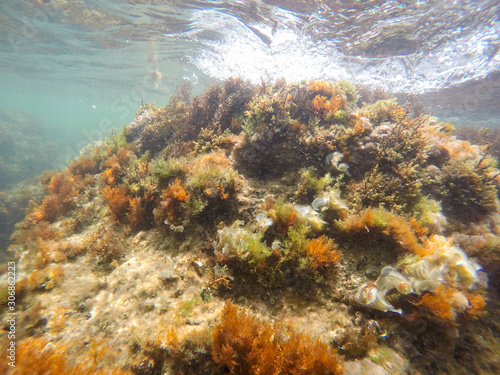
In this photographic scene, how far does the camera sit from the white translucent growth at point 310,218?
4.21 meters

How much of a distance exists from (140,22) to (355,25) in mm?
15955

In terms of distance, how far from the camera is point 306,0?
10.9 m

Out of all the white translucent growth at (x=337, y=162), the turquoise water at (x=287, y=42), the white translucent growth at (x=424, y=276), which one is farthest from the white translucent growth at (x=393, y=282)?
the turquoise water at (x=287, y=42)

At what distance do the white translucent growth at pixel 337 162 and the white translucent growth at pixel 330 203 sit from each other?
1.13m

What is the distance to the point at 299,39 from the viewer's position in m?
14.6

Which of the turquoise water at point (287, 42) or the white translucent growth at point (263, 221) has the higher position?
the turquoise water at point (287, 42)

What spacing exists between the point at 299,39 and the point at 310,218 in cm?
1517

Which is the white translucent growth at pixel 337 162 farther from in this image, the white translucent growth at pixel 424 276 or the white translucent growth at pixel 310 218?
the white translucent growth at pixel 424 276

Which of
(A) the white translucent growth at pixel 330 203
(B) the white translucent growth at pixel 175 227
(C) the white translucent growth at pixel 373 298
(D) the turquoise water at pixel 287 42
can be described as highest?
(D) the turquoise water at pixel 287 42

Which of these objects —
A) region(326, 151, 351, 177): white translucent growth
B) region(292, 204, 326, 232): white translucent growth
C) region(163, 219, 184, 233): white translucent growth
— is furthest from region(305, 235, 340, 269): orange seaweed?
region(163, 219, 184, 233): white translucent growth

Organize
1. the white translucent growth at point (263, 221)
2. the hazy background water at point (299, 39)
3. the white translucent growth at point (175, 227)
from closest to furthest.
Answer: the white translucent growth at point (263, 221)
the white translucent growth at point (175, 227)
the hazy background water at point (299, 39)

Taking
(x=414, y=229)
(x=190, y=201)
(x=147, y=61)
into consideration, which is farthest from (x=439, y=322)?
(x=147, y=61)

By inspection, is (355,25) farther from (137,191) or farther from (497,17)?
(137,191)

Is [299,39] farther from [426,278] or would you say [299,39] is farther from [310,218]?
[426,278]
